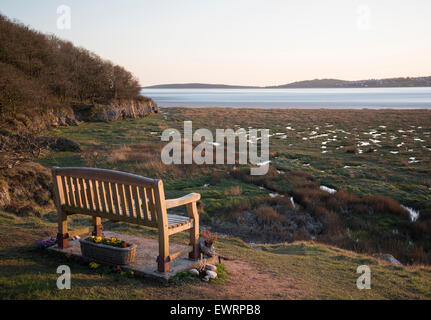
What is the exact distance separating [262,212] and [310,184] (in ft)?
15.8

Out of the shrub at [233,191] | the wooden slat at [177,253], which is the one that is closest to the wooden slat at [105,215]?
the wooden slat at [177,253]

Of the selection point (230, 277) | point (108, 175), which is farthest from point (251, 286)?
point (108, 175)

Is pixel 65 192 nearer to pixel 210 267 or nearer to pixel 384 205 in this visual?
pixel 210 267

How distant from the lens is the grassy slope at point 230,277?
5094 millimetres

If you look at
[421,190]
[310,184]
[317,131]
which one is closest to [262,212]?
[310,184]

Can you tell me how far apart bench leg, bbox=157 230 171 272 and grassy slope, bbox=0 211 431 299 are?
267 millimetres

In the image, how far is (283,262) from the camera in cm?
770

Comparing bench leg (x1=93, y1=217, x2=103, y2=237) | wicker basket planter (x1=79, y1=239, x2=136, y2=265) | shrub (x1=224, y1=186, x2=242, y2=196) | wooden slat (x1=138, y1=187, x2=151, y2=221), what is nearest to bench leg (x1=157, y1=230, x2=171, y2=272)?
wooden slat (x1=138, y1=187, x2=151, y2=221)

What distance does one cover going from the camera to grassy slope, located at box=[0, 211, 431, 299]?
201 inches

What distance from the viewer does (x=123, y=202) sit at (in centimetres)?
584

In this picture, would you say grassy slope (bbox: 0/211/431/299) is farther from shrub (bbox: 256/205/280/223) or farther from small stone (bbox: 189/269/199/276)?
shrub (bbox: 256/205/280/223)

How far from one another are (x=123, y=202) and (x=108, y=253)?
862mm

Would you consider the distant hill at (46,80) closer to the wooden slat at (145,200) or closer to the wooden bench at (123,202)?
the wooden bench at (123,202)
